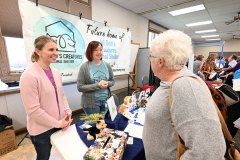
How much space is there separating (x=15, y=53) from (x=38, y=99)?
185 cm

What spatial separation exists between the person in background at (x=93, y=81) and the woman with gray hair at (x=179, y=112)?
3.15ft

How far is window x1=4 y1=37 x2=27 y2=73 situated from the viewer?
228 centimetres

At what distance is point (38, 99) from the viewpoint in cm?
106

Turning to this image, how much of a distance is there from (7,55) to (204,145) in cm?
280

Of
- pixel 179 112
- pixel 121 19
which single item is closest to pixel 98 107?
pixel 179 112

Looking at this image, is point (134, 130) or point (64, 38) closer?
point (134, 130)

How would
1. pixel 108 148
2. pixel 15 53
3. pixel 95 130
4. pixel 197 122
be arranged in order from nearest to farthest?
pixel 197 122
pixel 108 148
pixel 95 130
pixel 15 53

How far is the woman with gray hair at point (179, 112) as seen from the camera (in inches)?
21.3

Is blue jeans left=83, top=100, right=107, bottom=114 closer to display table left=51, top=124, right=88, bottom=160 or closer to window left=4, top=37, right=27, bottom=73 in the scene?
display table left=51, top=124, right=88, bottom=160

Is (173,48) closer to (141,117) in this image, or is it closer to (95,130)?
(95,130)

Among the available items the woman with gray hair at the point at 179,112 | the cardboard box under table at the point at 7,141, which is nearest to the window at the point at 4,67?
the cardboard box under table at the point at 7,141

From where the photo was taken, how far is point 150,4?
3.94 m

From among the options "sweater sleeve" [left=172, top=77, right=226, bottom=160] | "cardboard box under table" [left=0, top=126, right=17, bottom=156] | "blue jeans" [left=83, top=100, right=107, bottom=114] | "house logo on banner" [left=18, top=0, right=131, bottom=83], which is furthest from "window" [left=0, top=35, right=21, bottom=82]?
"sweater sleeve" [left=172, top=77, right=226, bottom=160]

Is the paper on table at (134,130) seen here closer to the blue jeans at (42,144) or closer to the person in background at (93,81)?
the person in background at (93,81)
